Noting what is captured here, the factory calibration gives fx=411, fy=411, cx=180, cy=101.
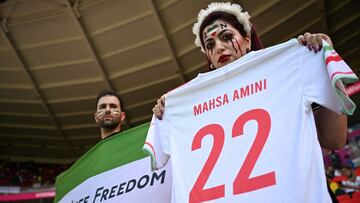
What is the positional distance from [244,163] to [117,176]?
36.4 inches

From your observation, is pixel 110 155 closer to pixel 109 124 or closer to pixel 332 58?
pixel 109 124

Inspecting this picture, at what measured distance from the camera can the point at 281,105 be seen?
1.41 m

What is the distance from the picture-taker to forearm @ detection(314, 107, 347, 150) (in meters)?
1.37

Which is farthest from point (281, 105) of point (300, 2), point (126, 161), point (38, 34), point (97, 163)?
point (38, 34)

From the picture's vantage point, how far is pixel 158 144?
1715 millimetres

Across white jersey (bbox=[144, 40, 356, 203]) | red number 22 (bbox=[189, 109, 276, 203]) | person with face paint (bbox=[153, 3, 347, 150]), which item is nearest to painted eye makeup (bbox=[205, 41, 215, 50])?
person with face paint (bbox=[153, 3, 347, 150])

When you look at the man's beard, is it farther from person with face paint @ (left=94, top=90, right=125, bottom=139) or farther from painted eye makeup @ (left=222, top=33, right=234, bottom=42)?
painted eye makeup @ (left=222, top=33, right=234, bottom=42)

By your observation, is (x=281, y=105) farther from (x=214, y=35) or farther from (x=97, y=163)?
(x=97, y=163)

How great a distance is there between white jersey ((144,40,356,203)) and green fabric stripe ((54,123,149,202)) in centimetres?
45

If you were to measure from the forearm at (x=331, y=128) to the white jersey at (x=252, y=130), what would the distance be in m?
0.09

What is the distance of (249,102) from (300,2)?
21.2 ft

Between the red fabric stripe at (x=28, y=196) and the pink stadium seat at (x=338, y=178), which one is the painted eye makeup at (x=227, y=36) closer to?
the pink stadium seat at (x=338, y=178)

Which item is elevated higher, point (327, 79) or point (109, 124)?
point (109, 124)

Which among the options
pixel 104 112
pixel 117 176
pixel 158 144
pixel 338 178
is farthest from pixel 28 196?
pixel 158 144
